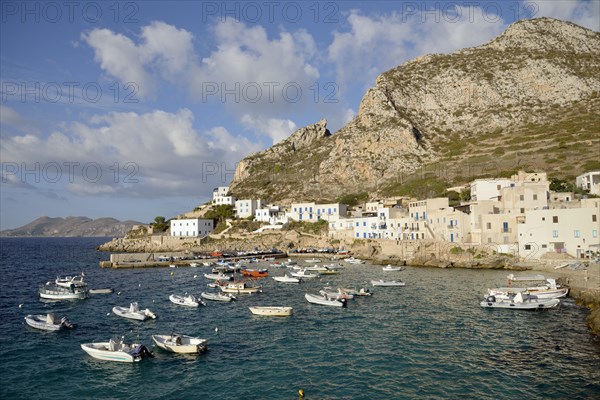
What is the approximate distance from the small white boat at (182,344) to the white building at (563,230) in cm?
5664

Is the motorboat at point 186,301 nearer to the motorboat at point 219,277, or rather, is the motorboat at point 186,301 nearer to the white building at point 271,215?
the motorboat at point 219,277

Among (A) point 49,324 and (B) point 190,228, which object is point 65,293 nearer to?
(A) point 49,324

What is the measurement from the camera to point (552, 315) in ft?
123

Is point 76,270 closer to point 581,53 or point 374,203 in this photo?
point 374,203

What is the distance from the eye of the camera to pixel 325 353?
2866cm

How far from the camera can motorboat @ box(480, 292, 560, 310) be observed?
39656 mm

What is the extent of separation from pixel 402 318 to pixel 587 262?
37746mm

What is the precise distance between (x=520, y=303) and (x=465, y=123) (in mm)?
129129

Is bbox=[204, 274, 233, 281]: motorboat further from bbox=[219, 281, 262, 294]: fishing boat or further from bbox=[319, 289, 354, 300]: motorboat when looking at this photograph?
bbox=[319, 289, 354, 300]: motorboat

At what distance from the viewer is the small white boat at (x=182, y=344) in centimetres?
2852

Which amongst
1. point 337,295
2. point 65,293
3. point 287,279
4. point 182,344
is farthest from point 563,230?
point 65,293

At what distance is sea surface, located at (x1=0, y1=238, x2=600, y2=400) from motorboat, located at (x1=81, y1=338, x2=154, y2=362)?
0.48 meters

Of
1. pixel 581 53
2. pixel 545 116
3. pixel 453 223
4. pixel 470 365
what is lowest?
pixel 470 365

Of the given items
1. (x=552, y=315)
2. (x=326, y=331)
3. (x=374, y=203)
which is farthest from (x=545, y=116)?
(x=326, y=331)
